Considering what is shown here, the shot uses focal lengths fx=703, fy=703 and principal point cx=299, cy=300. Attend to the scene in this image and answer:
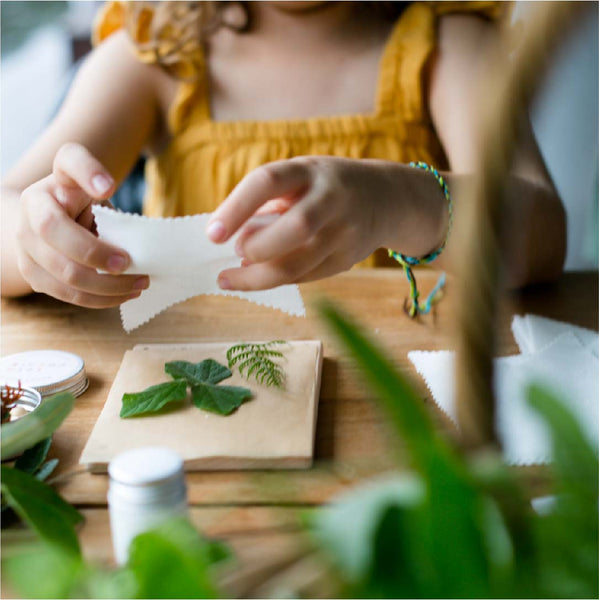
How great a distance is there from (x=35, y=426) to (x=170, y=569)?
0.67ft

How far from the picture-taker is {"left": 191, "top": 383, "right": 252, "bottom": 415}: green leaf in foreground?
475 mm

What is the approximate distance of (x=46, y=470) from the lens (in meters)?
0.42

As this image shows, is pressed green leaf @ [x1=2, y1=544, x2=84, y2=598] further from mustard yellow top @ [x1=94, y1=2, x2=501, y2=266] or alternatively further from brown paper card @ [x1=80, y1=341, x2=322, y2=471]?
mustard yellow top @ [x1=94, y1=2, x2=501, y2=266]

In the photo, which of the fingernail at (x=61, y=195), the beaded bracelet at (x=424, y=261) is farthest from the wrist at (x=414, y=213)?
the fingernail at (x=61, y=195)

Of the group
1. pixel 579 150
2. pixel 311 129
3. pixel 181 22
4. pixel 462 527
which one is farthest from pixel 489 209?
pixel 579 150

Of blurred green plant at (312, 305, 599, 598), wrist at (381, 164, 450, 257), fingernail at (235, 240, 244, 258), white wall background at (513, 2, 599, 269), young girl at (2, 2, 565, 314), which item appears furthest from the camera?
white wall background at (513, 2, 599, 269)

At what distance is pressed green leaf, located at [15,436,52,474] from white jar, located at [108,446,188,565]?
124mm

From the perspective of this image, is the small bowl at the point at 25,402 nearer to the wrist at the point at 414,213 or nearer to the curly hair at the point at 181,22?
the wrist at the point at 414,213

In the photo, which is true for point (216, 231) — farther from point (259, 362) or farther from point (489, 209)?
point (489, 209)

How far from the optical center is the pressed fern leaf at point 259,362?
0.51m

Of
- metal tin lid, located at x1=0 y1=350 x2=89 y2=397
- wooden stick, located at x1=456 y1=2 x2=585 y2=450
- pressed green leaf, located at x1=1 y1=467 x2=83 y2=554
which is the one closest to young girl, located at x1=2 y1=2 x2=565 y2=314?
metal tin lid, located at x1=0 y1=350 x2=89 y2=397

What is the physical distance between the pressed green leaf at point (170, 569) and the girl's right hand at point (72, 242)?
35 cm

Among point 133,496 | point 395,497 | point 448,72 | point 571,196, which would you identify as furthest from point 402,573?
point 571,196

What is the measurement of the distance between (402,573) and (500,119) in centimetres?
11
